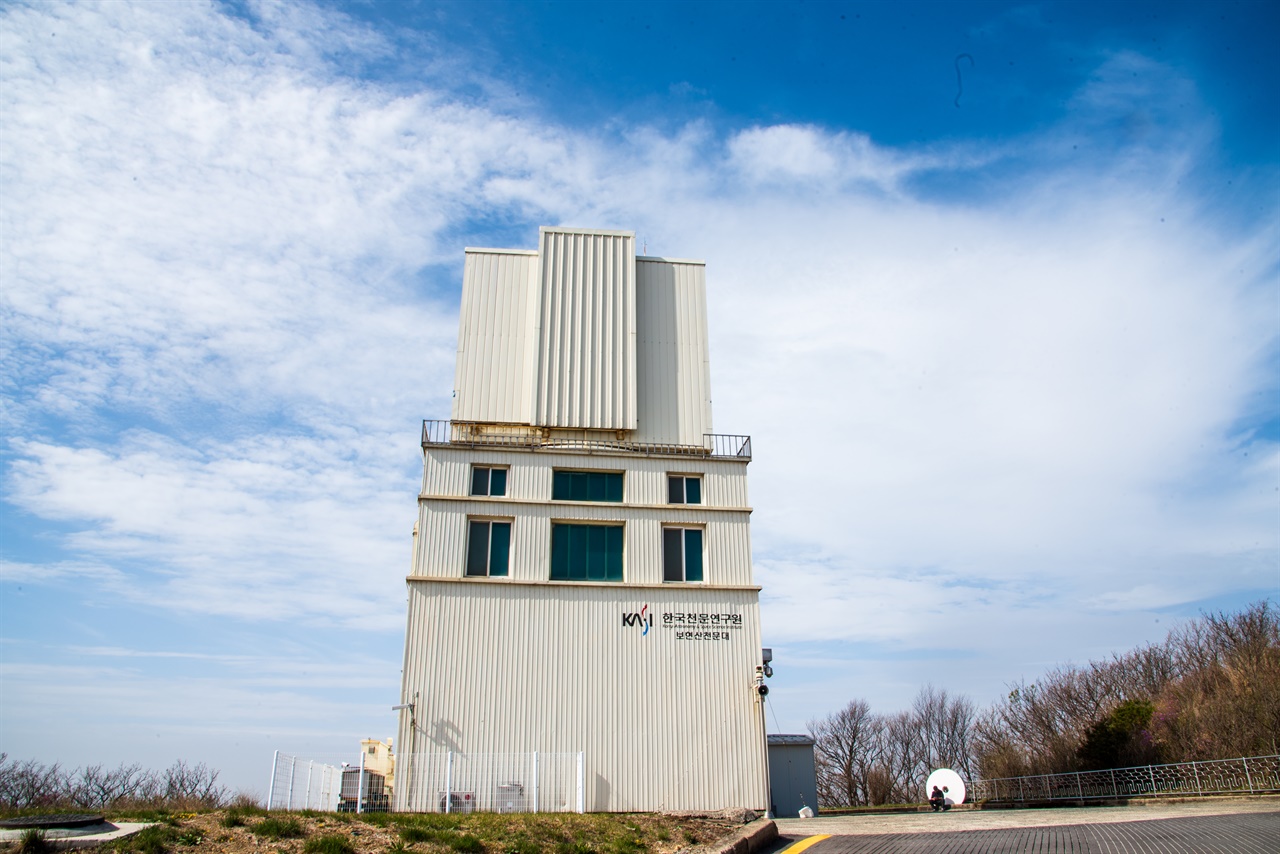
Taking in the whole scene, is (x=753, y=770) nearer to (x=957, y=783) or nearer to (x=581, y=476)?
(x=581, y=476)

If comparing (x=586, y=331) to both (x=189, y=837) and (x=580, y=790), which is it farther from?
(x=189, y=837)

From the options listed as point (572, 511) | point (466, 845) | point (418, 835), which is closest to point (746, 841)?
point (466, 845)

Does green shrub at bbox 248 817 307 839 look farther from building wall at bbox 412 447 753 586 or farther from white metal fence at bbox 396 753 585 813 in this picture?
building wall at bbox 412 447 753 586

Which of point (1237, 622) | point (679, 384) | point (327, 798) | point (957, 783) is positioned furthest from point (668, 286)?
point (1237, 622)

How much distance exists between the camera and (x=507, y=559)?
23.6 meters

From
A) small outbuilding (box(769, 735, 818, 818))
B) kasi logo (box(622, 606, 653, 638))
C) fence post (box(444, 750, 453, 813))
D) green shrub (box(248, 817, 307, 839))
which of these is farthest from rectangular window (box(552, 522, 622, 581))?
green shrub (box(248, 817, 307, 839))

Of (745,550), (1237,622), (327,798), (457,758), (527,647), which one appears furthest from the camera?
(1237,622)

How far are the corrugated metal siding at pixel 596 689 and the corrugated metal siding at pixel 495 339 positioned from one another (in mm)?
5856

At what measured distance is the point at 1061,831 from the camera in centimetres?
1466

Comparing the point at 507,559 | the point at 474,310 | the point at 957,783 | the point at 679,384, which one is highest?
the point at 474,310

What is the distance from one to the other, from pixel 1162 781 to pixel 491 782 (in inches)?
879

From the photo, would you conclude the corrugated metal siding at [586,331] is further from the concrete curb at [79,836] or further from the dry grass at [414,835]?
the concrete curb at [79,836]

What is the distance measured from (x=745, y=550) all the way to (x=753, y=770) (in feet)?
19.4

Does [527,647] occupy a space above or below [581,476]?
below
